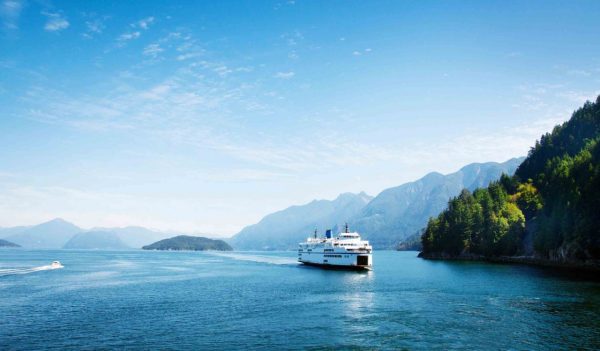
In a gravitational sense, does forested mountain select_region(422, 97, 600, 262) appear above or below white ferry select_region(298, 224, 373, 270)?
above

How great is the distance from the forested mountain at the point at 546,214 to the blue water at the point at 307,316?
115ft

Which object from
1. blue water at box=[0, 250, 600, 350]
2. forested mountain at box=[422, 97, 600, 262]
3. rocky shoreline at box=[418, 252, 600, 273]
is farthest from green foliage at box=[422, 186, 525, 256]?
blue water at box=[0, 250, 600, 350]

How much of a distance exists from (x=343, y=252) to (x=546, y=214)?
239ft

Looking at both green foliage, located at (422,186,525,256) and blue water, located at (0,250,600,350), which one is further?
green foliage, located at (422,186,525,256)

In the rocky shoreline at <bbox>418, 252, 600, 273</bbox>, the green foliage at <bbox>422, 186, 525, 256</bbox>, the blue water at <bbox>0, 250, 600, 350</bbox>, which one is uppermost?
the green foliage at <bbox>422, 186, 525, 256</bbox>

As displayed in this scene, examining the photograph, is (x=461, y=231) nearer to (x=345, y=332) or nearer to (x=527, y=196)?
(x=527, y=196)

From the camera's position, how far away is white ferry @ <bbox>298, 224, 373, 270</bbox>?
5123 inches

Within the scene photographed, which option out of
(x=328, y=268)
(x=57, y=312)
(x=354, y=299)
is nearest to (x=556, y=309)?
(x=354, y=299)

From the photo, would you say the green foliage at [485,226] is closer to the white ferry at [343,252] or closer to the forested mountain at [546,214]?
the forested mountain at [546,214]

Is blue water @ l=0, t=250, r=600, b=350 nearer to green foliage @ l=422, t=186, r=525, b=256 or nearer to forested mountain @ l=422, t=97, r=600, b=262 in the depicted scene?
forested mountain @ l=422, t=97, r=600, b=262

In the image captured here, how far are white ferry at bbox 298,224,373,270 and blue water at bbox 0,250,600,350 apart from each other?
3809cm

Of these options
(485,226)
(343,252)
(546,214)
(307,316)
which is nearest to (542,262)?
(546,214)

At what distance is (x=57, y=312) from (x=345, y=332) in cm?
4220

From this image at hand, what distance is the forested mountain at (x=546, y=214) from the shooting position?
113062mm
